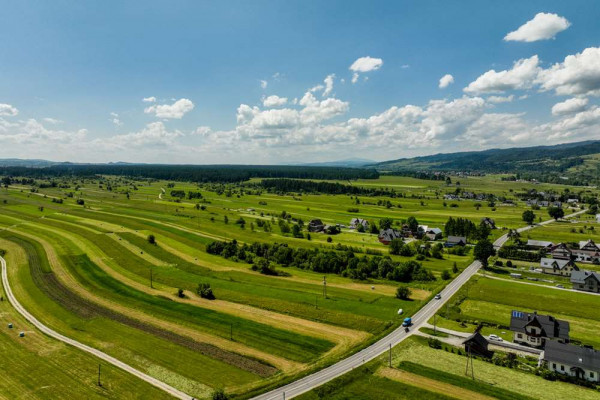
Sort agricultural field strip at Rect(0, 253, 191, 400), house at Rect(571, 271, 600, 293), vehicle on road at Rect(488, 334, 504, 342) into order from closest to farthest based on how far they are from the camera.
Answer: agricultural field strip at Rect(0, 253, 191, 400), vehicle on road at Rect(488, 334, 504, 342), house at Rect(571, 271, 600, 293)

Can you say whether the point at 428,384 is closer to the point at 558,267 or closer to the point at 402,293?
the point at 402,293

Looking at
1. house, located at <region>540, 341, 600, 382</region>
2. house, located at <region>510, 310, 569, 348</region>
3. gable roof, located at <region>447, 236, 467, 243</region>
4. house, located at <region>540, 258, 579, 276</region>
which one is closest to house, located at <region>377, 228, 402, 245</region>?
gable roof, located at <region>447, 236, 467, 243</region>

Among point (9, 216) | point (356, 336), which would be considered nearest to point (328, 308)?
point (356, 336)

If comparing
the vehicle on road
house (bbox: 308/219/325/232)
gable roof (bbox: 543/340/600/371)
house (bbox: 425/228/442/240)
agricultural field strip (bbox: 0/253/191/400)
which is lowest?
the vehicle on road

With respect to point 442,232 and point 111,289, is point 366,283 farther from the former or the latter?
point 442,232

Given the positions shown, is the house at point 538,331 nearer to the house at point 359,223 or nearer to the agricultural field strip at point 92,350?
the agricultural field strip at point 92,350

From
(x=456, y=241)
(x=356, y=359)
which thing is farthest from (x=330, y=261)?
(x=456, y=241)

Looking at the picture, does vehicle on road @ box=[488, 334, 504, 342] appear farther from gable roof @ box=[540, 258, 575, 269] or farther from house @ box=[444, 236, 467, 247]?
house @ box=[444, 236, 467, 247]
